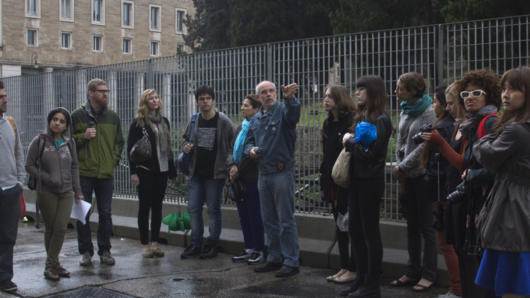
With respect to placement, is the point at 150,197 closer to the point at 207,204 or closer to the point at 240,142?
the point at 207,204

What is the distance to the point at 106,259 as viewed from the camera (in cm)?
730

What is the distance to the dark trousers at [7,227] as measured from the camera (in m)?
5.96

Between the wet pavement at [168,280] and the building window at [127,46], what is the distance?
50791 millimetres

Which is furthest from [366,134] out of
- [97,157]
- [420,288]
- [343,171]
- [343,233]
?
[97,157]

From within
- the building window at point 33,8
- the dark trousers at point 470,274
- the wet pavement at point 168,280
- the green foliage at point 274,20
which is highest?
the building window at point 33,8

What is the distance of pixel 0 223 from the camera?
5996 millimetres

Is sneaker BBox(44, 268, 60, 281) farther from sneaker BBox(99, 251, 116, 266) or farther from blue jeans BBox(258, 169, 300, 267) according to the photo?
blue jeans BBox(258, 169, 300, 267)

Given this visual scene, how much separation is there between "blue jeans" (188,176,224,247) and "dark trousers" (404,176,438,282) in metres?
2.62

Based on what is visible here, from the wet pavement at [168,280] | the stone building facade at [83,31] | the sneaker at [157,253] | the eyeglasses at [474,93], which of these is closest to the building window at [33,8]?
the stone building facade at [83,31]

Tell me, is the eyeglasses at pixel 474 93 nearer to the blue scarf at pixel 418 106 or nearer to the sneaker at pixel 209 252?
the blue scarf at pixel 418 106

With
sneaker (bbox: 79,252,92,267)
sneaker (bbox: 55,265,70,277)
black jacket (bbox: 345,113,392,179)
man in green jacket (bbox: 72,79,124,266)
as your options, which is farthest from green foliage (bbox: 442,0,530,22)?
sneaker (bbox: 55,265,70,277)

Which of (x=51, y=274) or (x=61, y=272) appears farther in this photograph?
(x=61, y=272)

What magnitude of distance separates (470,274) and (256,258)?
3.52 meters

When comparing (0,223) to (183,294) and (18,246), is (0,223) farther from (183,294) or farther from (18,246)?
(18,246)
